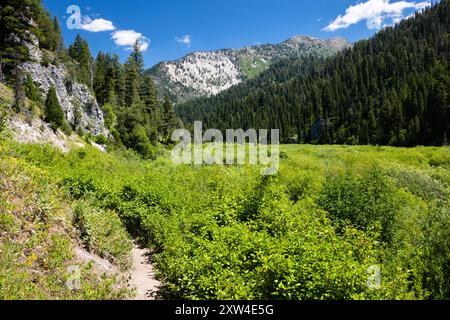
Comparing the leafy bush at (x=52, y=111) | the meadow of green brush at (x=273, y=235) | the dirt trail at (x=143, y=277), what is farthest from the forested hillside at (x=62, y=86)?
the dirt trail at (x=143, y=277)

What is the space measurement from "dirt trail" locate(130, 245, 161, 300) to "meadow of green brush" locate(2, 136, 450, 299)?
437mm

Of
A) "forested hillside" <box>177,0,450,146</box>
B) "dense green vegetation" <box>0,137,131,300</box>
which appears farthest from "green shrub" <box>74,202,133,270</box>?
"forested hillside" <box>177,0,450,146</box>

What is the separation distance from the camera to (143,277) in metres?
12.0

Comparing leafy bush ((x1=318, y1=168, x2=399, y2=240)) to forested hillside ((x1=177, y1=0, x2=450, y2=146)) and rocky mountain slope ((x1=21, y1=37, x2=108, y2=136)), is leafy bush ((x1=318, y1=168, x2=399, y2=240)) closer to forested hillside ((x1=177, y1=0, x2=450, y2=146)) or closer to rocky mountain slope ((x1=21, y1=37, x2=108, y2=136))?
rocky mountain slope ((x1=21, y1=37, x2=108, y2=136))

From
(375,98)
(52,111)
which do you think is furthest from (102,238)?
(375,98)

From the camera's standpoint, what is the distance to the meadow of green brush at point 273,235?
8117 millimetres

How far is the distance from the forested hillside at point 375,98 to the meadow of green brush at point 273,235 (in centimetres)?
6515

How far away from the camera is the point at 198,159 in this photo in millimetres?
46812

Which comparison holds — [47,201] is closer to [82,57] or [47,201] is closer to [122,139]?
[122,139]

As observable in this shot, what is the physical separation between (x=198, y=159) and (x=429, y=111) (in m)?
63.4

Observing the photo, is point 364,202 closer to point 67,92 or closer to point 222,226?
point 222,226

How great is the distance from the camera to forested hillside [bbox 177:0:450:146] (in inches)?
3255

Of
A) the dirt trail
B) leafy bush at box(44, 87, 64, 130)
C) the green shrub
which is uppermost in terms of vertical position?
leafy bush at box(44, 87, 64, 130)
